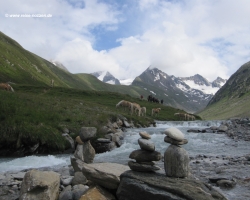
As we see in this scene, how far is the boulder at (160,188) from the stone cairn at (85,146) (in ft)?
18.0

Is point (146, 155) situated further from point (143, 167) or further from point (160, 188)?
point (160, 188)

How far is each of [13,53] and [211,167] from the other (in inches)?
6246

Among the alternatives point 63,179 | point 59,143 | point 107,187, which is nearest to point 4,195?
point 63,179

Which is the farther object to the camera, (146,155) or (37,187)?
(146,155)

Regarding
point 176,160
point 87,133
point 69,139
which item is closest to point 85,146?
point 87,133

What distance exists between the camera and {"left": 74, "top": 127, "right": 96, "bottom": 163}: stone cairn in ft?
49.7

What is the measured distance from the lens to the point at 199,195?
28.3 ft


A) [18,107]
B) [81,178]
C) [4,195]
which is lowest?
[4,195]

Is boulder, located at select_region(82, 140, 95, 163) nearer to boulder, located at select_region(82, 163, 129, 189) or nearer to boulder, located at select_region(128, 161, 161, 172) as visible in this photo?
boulder, located at select_region(82, 163, 129, 189)

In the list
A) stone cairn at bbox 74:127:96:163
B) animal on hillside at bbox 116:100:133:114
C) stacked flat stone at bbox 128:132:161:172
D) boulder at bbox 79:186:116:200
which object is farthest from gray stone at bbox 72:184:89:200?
animal on hillside at bbox 116:100:133:114

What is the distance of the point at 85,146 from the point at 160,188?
24.2 feet

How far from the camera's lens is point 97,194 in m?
9.80

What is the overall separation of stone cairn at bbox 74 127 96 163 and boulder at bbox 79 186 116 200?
203 inches

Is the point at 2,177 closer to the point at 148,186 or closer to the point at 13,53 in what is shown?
the point at 148,186
